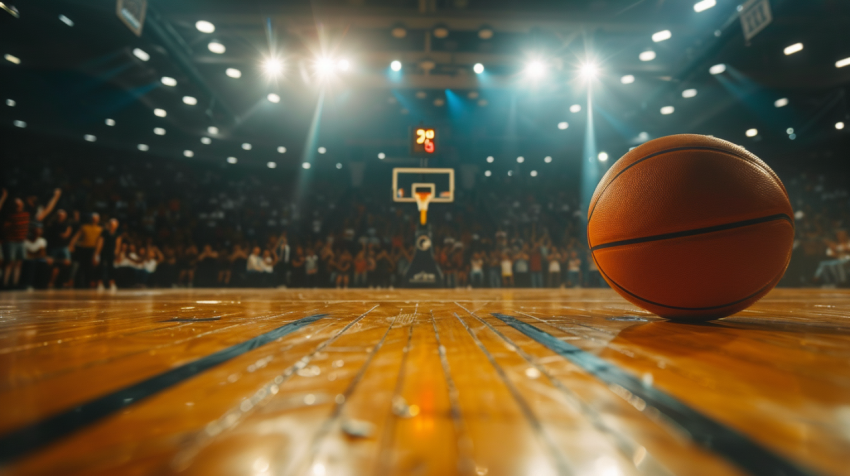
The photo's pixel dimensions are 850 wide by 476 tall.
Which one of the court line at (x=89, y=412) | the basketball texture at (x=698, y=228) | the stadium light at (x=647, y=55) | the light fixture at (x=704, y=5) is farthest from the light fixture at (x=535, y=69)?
the court line at (x=89, y=412)

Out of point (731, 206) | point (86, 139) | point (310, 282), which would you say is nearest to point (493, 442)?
point (731, 206)

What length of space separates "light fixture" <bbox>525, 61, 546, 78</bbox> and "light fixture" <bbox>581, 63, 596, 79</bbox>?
635 mm

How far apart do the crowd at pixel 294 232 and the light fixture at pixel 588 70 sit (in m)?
3.83

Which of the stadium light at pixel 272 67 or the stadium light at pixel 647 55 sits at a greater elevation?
the stadium light at pixel 647 55

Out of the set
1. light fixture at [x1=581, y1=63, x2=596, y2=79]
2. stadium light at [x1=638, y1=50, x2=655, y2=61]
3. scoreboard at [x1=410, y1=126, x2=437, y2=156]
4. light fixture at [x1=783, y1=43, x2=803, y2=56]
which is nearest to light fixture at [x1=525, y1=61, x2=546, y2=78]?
light fixture at [x1=581, y1=63, x2=596, y2=79]

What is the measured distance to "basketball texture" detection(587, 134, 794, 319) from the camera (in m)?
1.04

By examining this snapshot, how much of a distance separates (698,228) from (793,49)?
717 cm

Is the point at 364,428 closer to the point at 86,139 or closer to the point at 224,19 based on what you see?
the point at 224,19

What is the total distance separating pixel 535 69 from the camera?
19.7 ft

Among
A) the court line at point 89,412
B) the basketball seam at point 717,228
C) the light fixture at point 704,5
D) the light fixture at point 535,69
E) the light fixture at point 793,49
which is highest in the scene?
the light fixture at point 793,49

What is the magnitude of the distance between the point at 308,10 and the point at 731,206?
5.45 meters

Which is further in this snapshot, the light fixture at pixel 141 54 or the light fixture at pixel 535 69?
the light fixture at pixel 535 69

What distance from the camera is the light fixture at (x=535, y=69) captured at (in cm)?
587

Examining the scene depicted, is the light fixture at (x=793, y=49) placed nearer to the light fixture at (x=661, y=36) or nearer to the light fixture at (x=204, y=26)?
the light fixture at (x=661, y=36)
